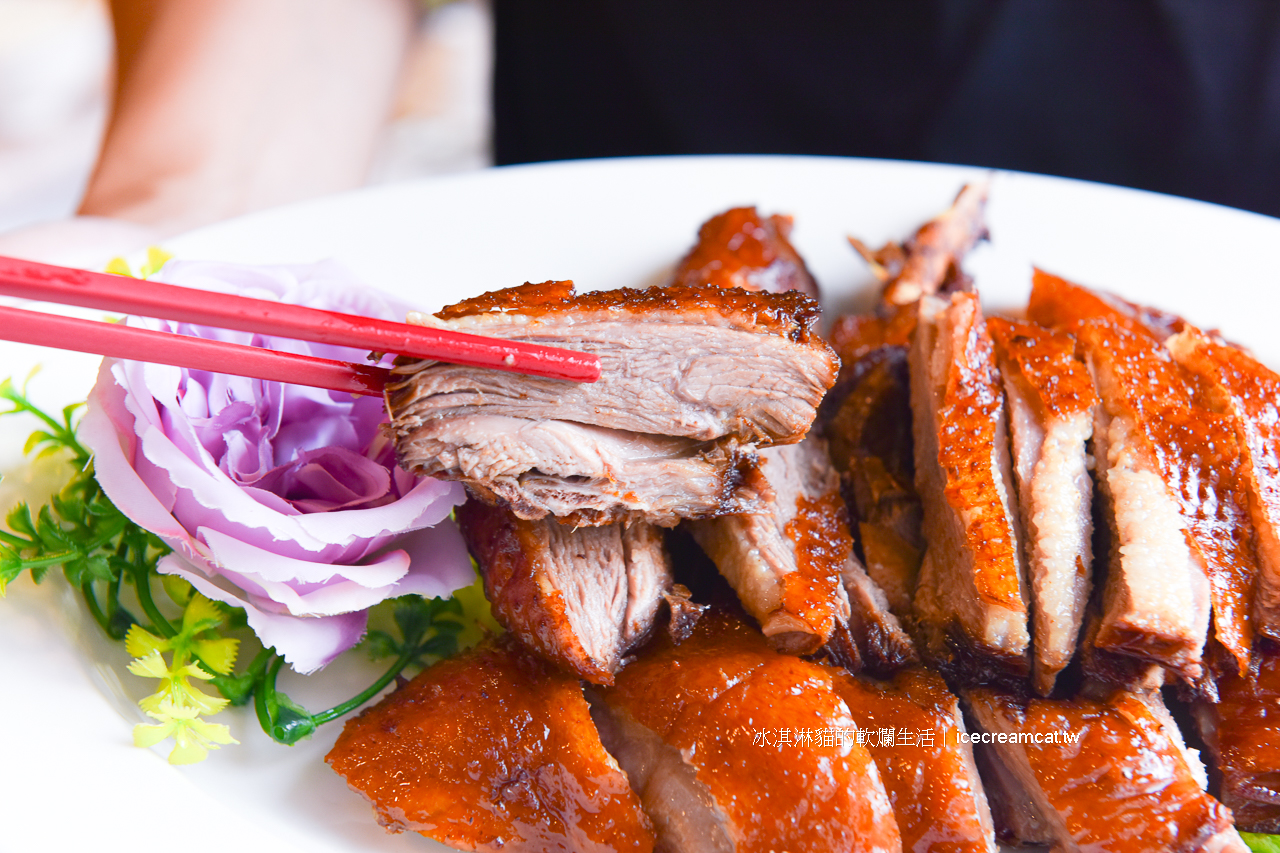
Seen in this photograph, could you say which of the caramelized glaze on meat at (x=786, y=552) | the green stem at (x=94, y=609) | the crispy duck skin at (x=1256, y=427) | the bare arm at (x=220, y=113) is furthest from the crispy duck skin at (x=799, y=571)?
the bare arm at (x=220, y=113)

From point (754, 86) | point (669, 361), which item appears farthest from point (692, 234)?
point (669, 361)

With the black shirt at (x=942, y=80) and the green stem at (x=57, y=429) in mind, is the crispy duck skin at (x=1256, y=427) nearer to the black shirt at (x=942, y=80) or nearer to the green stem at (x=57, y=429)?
the black shirt at (x=942, y=80)

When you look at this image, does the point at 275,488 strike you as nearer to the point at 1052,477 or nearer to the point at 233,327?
the point at 233,327

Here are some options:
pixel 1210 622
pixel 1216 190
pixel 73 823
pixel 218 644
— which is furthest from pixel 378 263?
pixel 1216 190

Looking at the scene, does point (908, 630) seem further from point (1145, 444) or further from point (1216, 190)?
point (1216, 190)

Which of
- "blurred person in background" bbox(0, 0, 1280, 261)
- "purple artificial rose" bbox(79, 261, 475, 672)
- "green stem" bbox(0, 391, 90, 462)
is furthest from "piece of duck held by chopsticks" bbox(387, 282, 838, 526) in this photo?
"blurred person in background" bbox(0, 0, 1280, 261)

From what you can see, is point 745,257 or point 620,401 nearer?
point 620,401

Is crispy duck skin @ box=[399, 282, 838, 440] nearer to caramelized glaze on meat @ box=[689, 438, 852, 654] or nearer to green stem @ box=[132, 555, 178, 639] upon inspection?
caramelized glaze on meat @ box=[689, 438, 852, 654]
